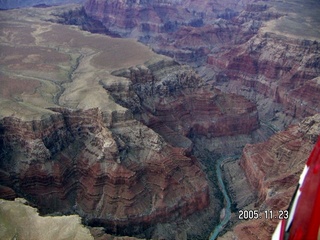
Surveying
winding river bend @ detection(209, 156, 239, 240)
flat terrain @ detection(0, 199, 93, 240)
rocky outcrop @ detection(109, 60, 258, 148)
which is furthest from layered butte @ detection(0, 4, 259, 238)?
flat terrain @ detection(0, 199, 93, 240)

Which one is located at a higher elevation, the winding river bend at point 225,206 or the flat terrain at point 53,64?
the flat terrain at point 53,64

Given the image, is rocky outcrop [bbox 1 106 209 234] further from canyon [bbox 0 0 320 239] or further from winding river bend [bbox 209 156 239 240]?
winding river bend [bbox 209 156 239 240]

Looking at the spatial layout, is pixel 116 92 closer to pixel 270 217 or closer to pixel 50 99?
pixel 50 99

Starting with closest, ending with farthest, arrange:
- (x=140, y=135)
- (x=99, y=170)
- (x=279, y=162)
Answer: (x=99, y=170) → (x=140, y=135) → (x=279, y=162)

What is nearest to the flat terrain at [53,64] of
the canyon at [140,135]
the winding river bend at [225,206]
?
the canyon at [140,135]

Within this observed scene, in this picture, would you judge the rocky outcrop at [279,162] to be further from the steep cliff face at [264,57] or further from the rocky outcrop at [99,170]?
the steep cliff face at [264,57]
